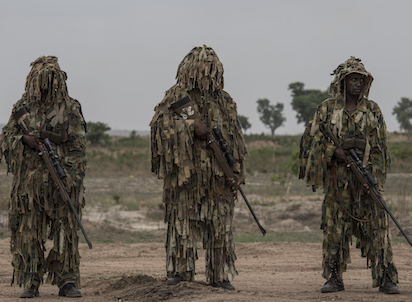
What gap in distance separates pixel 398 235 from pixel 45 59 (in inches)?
373

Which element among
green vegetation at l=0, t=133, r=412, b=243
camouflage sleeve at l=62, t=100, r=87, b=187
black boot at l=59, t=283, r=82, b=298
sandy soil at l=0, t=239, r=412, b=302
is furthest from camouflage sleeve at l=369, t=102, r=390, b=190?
black boot at l=59, t=283, r=82, b=298

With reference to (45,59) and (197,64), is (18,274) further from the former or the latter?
(197,64)

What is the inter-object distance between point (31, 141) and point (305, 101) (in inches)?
2683

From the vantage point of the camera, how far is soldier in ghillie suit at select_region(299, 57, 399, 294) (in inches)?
302

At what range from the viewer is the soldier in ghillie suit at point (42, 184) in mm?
7637

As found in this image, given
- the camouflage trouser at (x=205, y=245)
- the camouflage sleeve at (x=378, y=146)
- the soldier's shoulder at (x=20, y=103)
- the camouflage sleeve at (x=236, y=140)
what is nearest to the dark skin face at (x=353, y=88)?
the camouflage sleeve at (x=378, y=146)

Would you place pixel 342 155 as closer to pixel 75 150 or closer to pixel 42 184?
pixel 75 150

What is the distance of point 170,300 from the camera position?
6938 mm

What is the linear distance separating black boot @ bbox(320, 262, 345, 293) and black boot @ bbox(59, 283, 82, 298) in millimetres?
2676

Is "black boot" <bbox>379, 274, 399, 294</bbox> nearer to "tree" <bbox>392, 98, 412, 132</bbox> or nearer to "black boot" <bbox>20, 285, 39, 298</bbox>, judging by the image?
"black boot" <bbox>20, 285, 39, 298</bbox>

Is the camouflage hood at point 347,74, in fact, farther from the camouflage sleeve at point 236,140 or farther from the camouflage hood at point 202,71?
the camouflage hood at point 202,71

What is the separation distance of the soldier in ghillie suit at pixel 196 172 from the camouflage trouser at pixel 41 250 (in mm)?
1097

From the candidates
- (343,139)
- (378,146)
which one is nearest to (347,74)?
(343,139)

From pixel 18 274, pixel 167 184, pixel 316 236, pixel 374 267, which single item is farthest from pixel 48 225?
pixel 316 236
